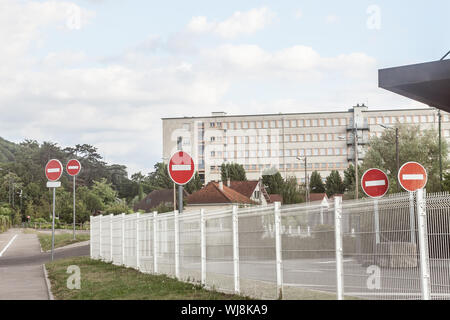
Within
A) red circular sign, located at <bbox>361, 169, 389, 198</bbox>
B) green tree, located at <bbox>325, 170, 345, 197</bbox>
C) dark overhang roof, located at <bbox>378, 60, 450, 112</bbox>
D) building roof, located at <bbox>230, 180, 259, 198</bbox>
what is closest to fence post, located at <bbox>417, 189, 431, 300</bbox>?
dark overhang roof, located at <bbox>378, 60, 450, 112</bbox>

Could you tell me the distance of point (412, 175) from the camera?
55.6 ft

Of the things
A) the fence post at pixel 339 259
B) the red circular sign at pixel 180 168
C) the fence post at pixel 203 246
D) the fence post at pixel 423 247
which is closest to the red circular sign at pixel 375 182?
the red circular sign at pixel 180 168

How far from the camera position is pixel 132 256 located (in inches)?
784

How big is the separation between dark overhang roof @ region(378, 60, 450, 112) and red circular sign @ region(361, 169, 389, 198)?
11.8 feet

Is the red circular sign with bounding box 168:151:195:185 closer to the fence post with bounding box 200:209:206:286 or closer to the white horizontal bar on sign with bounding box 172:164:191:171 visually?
the white horizontal bar on sign with bounding box 172:164:191:171

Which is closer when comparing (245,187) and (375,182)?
(375,182)

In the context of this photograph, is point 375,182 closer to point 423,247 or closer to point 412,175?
point 412,175

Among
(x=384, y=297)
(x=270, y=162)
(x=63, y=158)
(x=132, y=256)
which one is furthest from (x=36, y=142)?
(x=384, y=297)

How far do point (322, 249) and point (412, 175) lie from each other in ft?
24.7

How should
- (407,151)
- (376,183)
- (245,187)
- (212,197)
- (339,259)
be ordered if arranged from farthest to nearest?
1. (245,187)
2. (212,197)
3. (407,151)
4. (376,183)
5. (339,259)

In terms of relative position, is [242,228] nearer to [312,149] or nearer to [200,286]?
[200,286]

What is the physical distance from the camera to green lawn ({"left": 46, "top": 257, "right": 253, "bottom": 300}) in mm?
12484

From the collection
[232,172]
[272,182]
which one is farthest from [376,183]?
[232,172]
